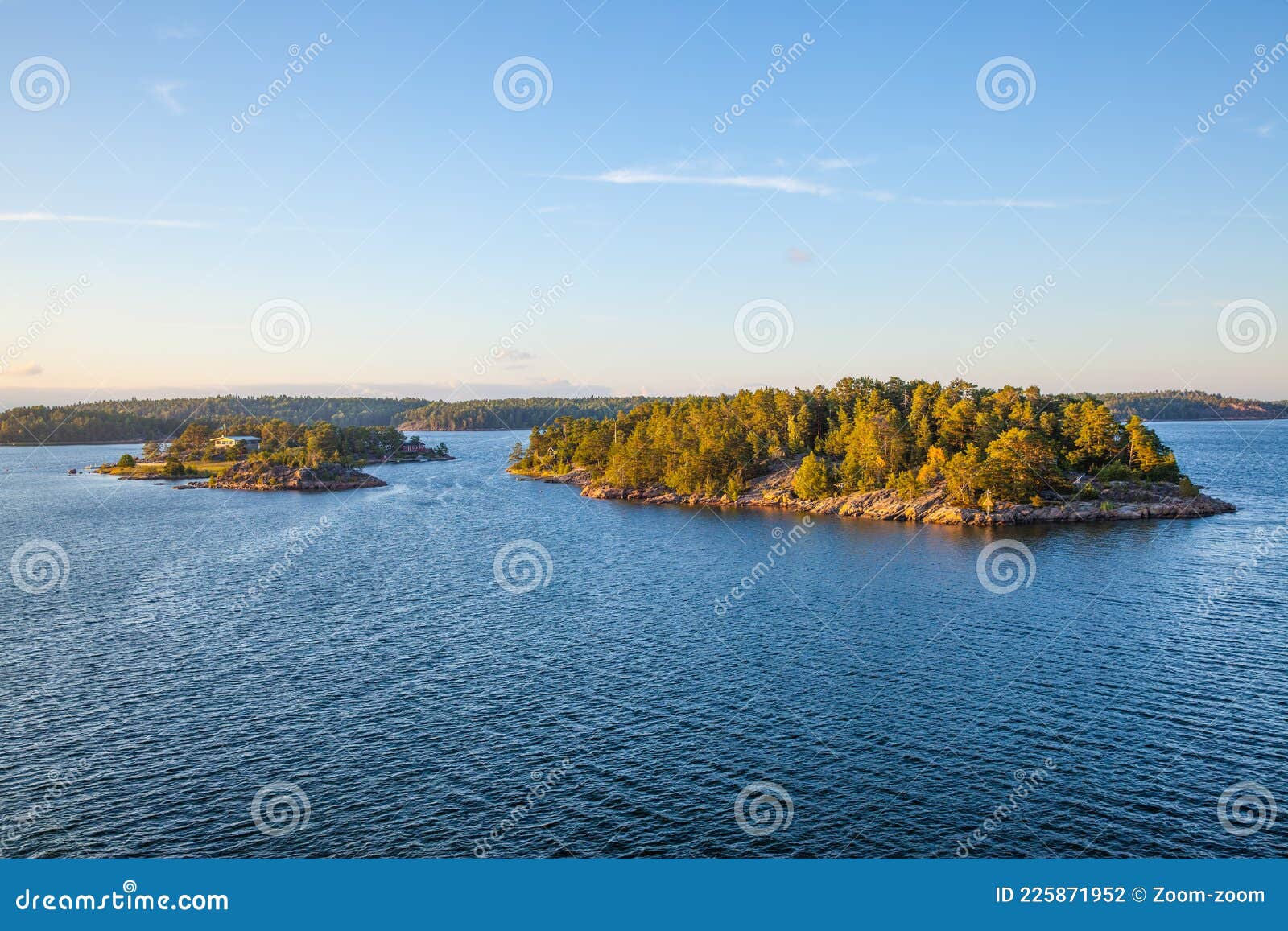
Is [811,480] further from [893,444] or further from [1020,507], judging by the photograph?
[1020,507]

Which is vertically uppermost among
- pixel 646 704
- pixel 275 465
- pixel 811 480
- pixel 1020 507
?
pixel 275 465

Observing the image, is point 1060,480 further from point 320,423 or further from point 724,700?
point 320,423

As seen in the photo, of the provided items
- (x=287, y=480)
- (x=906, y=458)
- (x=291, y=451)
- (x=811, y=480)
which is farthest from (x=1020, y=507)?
(x=291, y=451)

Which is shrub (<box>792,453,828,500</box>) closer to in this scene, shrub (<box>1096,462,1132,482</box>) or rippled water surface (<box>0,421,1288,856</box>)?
A: shrub (<box>1096,462,1132,482</box>)

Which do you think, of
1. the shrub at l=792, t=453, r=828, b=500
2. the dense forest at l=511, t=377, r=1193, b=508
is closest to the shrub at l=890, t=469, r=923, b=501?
the dense forest at l=511, t=377, r=1193, b=508

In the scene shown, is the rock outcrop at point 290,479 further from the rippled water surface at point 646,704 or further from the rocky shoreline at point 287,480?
the rippled water surface at point 646,704

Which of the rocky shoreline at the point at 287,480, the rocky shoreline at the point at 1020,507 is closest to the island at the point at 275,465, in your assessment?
the rocky shoreline at the point at 287,480
